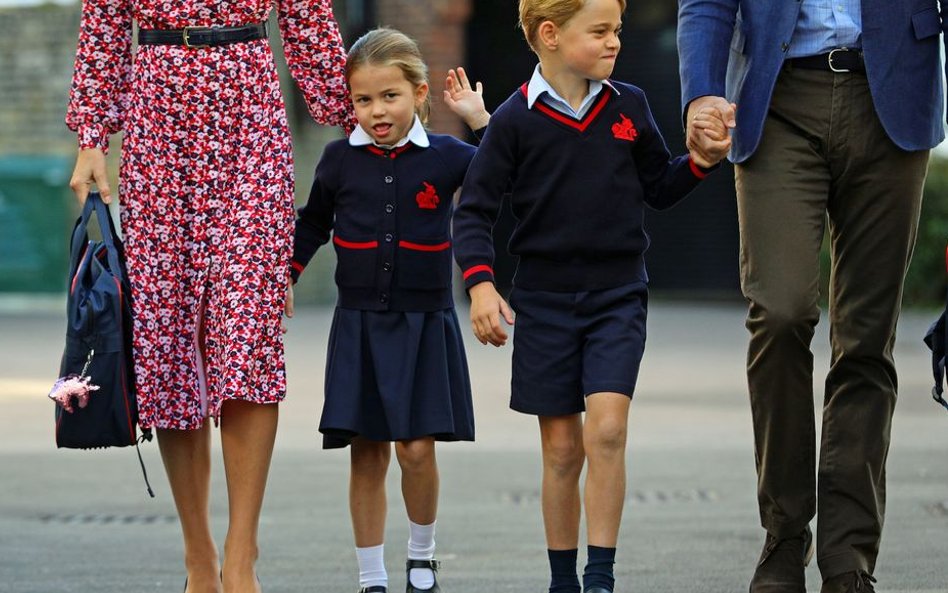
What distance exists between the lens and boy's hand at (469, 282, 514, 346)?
4.59m

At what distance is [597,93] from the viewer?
4836 millimetres

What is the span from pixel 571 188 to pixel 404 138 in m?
0.56

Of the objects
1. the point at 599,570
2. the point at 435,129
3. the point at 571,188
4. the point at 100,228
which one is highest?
the point at 571,188

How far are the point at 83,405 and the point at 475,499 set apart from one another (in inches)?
121

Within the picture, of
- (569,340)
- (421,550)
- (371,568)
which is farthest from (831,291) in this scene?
(371,568)

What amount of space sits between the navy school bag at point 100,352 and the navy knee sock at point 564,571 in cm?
106

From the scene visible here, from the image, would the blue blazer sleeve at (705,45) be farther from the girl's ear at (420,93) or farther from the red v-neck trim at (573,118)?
the girl's ear at (420,93)

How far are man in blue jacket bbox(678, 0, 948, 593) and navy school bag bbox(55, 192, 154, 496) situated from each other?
154 cm

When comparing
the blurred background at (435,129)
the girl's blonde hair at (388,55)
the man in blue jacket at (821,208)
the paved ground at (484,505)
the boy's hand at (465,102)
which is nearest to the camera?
the man in blue jacket at (821,208)

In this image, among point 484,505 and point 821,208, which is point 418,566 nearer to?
point 821,208

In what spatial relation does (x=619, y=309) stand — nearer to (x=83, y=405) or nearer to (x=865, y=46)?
(x=865, y=46)

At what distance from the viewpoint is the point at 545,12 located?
15.6ft

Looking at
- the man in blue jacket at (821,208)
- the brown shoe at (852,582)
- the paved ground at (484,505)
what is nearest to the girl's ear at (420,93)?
the man in blue jacket at (821,208)

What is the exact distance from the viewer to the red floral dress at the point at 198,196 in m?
4.81
